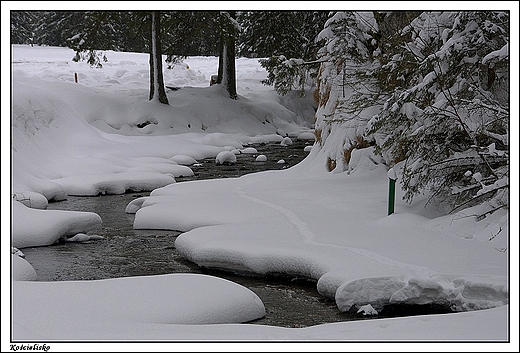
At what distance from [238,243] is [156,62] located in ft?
55.0

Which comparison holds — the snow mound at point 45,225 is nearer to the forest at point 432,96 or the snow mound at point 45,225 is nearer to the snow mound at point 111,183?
the snow mound at point 111,183

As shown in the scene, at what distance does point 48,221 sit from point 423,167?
544cm

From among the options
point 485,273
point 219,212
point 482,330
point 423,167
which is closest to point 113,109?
point 219,212

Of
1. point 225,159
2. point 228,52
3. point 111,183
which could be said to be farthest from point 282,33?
point 111,183

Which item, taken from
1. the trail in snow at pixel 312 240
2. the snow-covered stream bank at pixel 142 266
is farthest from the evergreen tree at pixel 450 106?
the snow-covered stream bank at pixel 142 266

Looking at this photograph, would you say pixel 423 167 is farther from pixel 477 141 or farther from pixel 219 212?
pixel 219 212

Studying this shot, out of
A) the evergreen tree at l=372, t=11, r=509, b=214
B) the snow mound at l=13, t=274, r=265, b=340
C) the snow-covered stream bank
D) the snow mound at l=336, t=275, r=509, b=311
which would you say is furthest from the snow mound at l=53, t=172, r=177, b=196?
the snow mound at l=336, t=275, r=509, b=311

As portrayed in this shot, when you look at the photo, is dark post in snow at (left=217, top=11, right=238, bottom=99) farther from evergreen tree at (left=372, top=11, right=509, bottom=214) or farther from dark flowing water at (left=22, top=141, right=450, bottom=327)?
evergreen tree at (left=372, top=11, right=509, bottom=214)

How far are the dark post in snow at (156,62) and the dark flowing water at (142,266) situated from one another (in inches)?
501

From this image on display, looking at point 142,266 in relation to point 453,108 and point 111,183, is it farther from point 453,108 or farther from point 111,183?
point 111,183

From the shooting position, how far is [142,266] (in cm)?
830

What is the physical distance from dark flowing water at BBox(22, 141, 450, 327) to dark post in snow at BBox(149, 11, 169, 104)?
1273 centimetres

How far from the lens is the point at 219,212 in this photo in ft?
34.4

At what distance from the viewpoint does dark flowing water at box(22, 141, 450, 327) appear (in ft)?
21.7
